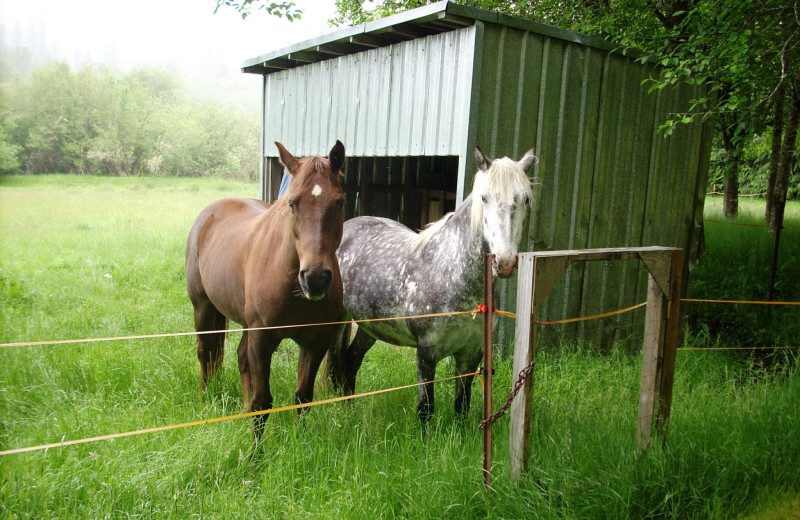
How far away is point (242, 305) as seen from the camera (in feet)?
12.3

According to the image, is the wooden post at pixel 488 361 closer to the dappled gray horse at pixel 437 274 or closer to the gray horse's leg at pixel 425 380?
the dappled gray horse at pixel 437 274

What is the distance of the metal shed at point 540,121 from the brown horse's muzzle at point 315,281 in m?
2.22

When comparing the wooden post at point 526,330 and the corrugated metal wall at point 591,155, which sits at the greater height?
the corrugated metal wall at point 591,155

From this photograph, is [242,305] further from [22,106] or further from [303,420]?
[22,106]

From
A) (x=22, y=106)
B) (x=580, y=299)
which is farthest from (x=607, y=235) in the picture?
(x=22, y=106)

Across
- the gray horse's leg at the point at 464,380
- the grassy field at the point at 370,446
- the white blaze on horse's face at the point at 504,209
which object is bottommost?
the grassy field at the point at 370,446

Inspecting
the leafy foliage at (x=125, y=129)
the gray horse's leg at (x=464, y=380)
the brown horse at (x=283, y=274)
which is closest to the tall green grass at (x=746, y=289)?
the gray horse's leg at (x=464, y=380)

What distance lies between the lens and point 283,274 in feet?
10.5

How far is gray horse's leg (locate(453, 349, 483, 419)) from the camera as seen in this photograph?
355cm

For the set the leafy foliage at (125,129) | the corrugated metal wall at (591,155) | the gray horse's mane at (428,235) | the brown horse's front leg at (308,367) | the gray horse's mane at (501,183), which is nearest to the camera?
the gray horse's mane at (501,183)

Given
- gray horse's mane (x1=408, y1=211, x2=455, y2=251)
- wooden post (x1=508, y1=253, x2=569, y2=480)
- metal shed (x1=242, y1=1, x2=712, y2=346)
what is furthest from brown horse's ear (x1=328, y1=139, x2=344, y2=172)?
metal shed (x1=242, y1=1, x2=712, y2=346)

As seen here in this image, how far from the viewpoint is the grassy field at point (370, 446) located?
2.53m

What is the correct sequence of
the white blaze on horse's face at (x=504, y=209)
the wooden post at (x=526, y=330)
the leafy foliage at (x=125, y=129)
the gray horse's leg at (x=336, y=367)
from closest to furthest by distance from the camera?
the wooden post at (x=526, y=330), the white blaze on horse's face at (x=504, y=209), the gray horse's leg at (x=336, y=367), the leafy foliage at (x=125, y=129)

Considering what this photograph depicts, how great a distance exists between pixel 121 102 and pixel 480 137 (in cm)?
2925
